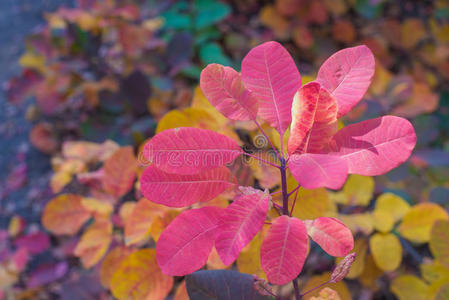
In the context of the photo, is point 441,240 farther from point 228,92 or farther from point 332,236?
point 228,92

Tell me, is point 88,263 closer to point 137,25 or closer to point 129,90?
point 129,90

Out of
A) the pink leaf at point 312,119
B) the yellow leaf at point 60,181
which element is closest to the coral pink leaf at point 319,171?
the pink leaf at point 312,119

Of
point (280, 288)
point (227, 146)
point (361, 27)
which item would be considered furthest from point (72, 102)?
point (361, 27)

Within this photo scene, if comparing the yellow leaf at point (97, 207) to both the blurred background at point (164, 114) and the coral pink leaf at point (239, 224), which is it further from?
the coral pink leaf at point (239, 224)

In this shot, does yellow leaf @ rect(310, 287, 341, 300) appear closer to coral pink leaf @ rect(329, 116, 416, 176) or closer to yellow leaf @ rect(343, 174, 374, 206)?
coral pink leaf @ rect(329, 116, 416, 176)

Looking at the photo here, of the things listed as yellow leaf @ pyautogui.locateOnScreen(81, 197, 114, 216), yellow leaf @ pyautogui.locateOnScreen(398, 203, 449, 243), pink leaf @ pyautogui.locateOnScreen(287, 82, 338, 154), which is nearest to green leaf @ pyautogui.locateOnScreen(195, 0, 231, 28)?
yellow leaf @ pyautogui.locateOnScreen(81, 197, 114, 216)

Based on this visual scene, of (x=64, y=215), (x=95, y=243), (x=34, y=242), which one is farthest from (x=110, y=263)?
(x=34, y=242)
